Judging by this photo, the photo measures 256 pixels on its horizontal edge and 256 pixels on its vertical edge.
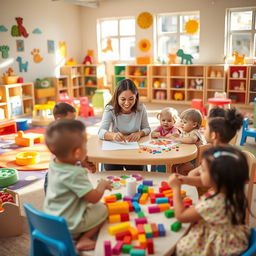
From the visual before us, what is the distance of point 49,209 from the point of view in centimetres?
142

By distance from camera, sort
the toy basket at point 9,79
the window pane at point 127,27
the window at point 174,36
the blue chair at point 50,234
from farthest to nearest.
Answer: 1. the window pane at point 127,27
2. the window at point 174,36
3. the toy basket at point 9,79
4. the blue chair at point 50,234

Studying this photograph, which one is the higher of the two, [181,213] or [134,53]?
[134,53]

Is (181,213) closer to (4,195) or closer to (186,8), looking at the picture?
(4,195)

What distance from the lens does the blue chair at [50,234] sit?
1237 millimetres

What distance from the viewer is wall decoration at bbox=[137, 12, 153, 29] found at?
891 centimetres

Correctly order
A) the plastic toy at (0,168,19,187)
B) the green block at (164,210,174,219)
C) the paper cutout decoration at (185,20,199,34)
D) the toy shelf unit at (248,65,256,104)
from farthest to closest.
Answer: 1. the paper cutout decoration at (185,20,199,34)
2. the toy shelf unit at (248,65,256,104)
3. the plastic toy at (0,168,19,187)
4. the green block at (164,210,174,219)

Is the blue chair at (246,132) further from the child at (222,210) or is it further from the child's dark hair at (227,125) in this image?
the child at (222,210)

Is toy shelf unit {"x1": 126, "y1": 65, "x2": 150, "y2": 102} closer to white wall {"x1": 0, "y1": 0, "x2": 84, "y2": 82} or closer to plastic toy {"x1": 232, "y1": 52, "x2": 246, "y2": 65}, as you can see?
white wall {"x1": 0, "y1": 0, "x2": 84, "y2": 82}

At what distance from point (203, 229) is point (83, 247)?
0.49m

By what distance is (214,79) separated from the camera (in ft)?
27.6

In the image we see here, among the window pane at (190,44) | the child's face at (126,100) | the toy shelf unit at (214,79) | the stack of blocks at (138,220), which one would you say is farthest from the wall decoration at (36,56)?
the stack of blocks at (138,220)

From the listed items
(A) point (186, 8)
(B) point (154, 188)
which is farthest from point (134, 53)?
(B) point (154, 188)

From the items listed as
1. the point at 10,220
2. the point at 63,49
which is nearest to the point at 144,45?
the point at 63,49

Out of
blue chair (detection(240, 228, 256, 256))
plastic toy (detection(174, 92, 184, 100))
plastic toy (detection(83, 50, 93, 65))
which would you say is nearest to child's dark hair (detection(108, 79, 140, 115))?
blue chair (detection(240, 228, 256, 256))
